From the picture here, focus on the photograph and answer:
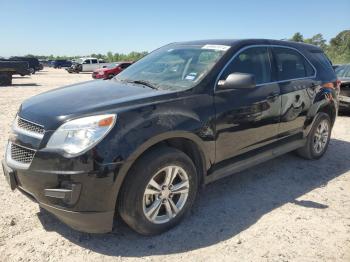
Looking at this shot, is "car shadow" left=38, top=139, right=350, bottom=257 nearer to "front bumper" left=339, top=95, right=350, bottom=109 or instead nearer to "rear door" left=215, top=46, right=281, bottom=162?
"rear door" left=215, top=46, right=281, bottom=162

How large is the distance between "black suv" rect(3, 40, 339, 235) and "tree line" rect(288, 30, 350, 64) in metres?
26.9

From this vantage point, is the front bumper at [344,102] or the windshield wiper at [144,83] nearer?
the windshield wiper at [144,83]

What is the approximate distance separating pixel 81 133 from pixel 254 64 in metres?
2.44

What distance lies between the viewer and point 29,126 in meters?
3.28

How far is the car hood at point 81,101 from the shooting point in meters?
3.13

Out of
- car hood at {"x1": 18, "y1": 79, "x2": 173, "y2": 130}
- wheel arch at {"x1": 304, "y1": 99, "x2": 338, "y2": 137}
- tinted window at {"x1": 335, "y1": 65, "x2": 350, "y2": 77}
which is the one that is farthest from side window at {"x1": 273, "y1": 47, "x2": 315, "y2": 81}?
tinted window at {"x1": 335, "y1": 65, "x2": 350, "y2": 77}

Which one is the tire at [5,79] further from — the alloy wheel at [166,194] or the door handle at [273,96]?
the alloy wheel at [166,194]

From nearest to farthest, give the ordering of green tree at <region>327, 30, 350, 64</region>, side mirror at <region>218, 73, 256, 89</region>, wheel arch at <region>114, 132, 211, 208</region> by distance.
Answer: wheel arch at <region>114, 132, 211, 208</region> < side mirror at <region>218, 73, 256, 89</region> < green tree at <region>327, 30, 350, 64</region>

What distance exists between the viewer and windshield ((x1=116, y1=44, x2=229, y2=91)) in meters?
3.93

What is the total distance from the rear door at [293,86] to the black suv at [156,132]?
20mm

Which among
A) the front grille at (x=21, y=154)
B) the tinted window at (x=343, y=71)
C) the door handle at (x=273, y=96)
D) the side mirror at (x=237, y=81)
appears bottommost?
the front grille at (x=21, y=154)

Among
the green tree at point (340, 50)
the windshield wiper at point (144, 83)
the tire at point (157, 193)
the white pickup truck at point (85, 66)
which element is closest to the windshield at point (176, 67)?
the windshield wiper at point (144, 83)

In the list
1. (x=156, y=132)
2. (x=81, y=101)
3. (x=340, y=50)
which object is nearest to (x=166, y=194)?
(x=156, y=132)

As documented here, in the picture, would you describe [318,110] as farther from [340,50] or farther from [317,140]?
[340,50]
